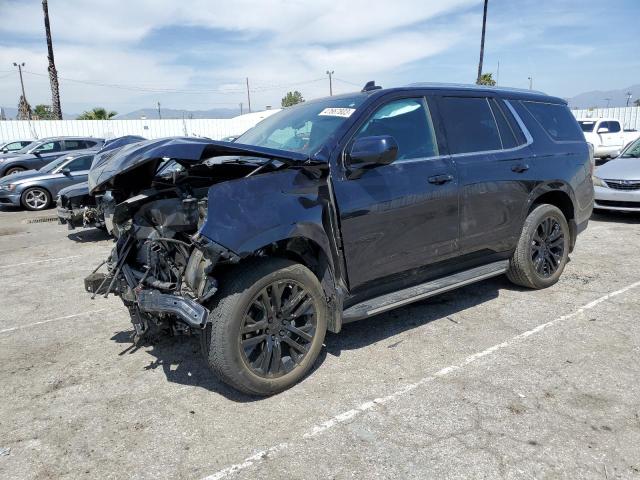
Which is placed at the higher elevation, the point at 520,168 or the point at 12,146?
the point at 12,146

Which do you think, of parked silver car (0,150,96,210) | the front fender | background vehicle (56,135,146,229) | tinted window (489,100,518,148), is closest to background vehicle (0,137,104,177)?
parked silver car (0,150,96,210)

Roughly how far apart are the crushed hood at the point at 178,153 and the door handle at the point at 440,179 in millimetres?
1138

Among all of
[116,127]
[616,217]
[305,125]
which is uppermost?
[116,127]

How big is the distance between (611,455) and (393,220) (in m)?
1.92

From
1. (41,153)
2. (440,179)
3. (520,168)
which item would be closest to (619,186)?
(520,168)

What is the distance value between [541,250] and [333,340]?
7.95 ft

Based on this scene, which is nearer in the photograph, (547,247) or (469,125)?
(469,125)

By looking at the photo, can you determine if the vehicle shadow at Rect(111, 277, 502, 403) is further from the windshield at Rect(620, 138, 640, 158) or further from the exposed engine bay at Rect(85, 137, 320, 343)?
the windshield at Rect(620, 138, 640, 158)

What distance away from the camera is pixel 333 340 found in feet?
13.7

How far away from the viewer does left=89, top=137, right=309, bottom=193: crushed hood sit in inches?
115

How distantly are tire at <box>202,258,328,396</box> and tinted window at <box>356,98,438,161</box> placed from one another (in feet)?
4.04

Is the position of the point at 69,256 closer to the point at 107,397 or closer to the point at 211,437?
the point at 107,397

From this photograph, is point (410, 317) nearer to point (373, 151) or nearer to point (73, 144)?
point (373, 151)

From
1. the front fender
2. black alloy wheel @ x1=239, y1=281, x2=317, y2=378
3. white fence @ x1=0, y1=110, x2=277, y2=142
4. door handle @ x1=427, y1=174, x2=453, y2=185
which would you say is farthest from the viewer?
Result: white fence @ x1=0, y1=110, x2=277, y2=142
